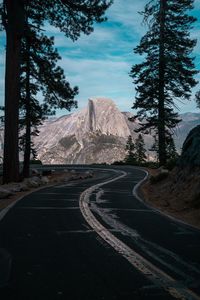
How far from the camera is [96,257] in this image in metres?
6.56

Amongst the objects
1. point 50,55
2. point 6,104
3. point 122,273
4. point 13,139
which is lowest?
point 122,273

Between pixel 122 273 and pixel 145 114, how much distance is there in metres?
36.3

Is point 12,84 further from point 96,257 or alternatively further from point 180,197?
point 96,257

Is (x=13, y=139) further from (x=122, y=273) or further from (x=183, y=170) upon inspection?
(x=122, y=273)

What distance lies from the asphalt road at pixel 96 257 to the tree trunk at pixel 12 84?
10.1m

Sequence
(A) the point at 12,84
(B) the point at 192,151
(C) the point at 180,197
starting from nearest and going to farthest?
(C) the point at 180,197, (B) the point at 192,151, (A) the point at 12,84

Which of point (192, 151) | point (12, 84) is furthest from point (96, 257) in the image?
point (12, 84)

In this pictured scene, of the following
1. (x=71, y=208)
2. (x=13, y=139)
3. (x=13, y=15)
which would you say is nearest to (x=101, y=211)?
(x=71, y=208)

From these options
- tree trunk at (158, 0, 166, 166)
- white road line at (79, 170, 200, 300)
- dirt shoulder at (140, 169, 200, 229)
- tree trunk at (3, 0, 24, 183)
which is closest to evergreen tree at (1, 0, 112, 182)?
tree trunk at (3, 0, 24, 183)

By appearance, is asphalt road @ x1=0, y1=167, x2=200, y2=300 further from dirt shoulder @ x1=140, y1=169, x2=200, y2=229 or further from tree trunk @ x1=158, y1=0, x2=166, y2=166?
tree trunk @ x1=158, y1=0, x2=166, y2=166

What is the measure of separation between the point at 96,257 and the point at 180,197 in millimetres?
10114

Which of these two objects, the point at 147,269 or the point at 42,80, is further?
the point at 42,80

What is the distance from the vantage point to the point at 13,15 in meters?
21.4

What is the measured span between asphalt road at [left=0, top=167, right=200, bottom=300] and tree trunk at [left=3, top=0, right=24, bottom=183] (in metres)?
10.1
